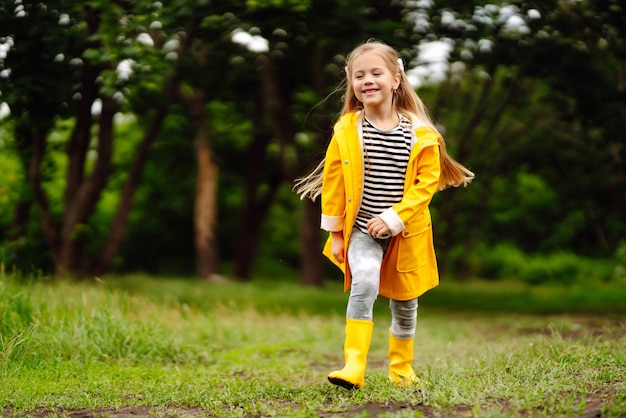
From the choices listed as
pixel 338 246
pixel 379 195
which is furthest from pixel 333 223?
pixel 379 195

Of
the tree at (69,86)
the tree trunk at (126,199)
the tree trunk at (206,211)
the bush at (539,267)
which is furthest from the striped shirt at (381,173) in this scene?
the bush at (539,267)

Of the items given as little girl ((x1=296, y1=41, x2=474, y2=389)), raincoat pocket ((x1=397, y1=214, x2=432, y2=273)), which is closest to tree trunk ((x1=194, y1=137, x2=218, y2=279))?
little girl ((x1=296, y1=41, x2=474, y2=389))

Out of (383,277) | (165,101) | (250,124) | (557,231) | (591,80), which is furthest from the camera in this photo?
(557,231)

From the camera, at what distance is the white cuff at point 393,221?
13.7 ft

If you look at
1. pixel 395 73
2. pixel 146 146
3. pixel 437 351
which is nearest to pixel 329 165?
pixel 395 73

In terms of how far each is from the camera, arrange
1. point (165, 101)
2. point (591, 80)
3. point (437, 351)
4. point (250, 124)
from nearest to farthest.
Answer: point (437, 351), point (591, 80), point (165, 101), point (250, 124)

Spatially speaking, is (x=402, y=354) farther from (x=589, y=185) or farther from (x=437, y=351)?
(x=589, y=185)

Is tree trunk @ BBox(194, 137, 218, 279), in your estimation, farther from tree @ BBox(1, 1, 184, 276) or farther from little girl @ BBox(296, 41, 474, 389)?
little girl @ BBox(296, 41, 474, 389)

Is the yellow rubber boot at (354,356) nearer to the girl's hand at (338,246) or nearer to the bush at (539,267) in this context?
the girl's hand at (338,246)

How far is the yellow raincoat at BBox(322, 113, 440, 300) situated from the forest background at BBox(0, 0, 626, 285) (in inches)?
26.9

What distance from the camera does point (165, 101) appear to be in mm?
11883

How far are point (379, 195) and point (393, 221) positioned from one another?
10.6 inches

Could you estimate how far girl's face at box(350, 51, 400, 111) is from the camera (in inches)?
174

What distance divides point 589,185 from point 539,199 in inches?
268
